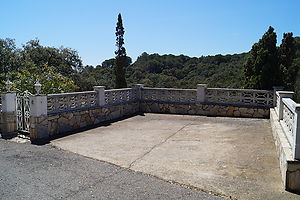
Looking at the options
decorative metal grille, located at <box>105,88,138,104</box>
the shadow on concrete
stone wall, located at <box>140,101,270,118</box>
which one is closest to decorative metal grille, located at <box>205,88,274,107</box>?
stone wall, located at <box>140,101,270,118</box>

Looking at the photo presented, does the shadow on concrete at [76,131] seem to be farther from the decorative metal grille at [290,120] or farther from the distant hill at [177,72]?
the distant hill at [177,72]

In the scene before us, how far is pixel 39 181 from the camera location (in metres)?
4.93

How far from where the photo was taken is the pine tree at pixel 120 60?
24.9m

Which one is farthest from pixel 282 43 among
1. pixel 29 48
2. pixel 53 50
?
pixel 29 48

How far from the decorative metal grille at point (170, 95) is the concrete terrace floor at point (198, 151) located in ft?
7.09

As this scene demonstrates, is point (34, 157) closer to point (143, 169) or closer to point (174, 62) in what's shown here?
point (143, 169)

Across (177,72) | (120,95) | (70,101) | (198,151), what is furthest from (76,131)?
(177,72)

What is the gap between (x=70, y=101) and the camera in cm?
973

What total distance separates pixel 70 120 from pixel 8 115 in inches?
78.7

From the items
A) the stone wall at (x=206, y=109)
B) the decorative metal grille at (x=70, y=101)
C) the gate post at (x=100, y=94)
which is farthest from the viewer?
the stone wall at (x=206, y=109)

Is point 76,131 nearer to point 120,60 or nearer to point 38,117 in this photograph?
point 38,117

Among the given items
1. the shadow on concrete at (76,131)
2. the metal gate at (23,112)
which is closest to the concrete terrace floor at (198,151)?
the shadow on concrete at (76,131)

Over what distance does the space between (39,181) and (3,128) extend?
497 cm

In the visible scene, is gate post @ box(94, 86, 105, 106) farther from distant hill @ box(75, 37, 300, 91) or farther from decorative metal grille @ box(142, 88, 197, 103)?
distant hill @ box(75, 37, 300, 91)
